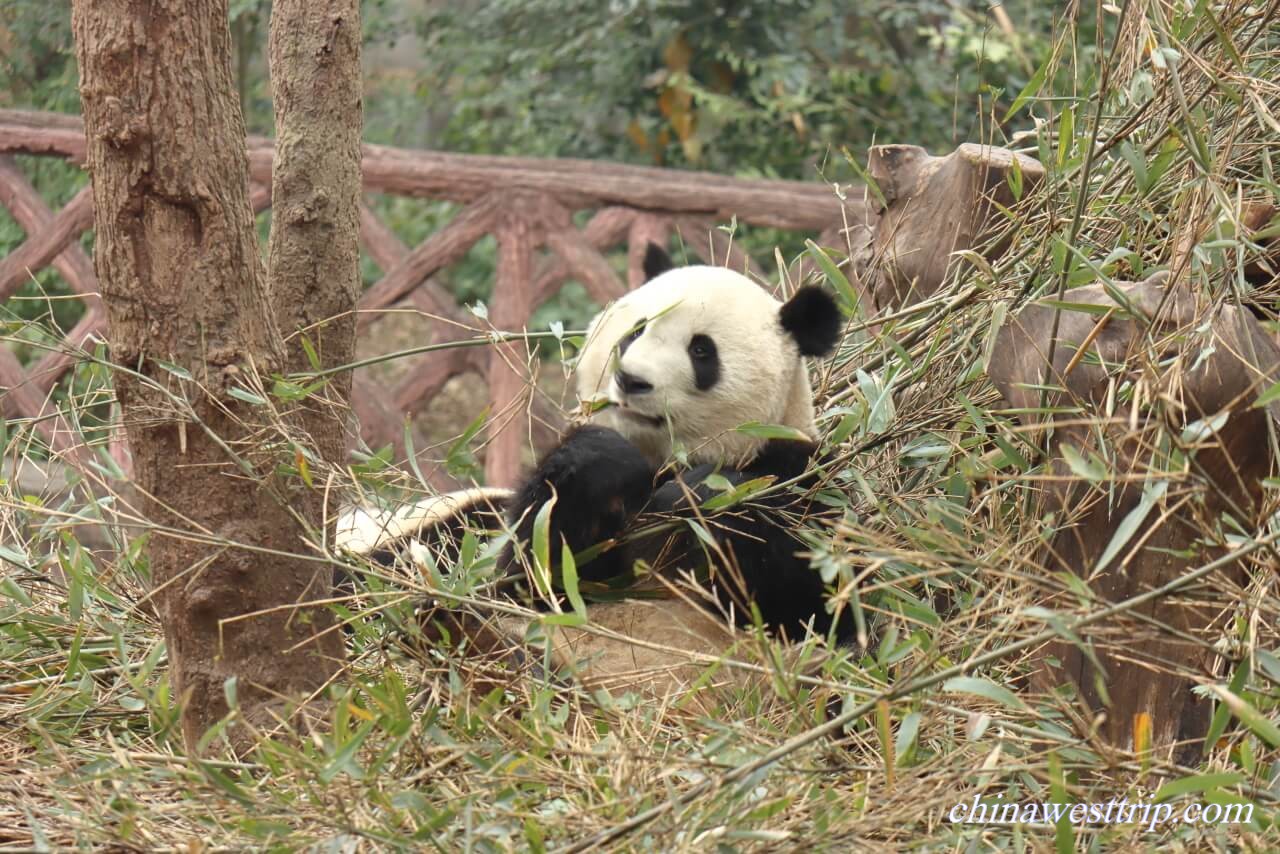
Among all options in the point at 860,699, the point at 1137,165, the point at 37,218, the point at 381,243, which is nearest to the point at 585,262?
the point at 381,243

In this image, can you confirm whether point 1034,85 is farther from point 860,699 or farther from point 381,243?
point 381,243

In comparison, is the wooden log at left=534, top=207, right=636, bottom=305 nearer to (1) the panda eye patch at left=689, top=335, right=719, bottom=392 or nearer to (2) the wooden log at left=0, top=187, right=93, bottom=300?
(2) the wooden log at left=0, top=187, right=93, bottom=300

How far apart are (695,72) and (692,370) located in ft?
15.1

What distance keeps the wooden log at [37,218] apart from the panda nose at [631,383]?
323cm

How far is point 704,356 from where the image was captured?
2.63m

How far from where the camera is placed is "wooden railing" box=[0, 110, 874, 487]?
5004 millimetres

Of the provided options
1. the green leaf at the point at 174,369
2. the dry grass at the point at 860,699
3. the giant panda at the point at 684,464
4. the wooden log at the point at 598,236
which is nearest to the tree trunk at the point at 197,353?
the green leaf at the point at 174,369

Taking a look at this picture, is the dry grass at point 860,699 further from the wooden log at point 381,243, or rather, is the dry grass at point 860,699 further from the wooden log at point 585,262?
the wooden log at point 381,243

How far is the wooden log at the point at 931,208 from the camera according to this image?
10.2 ft

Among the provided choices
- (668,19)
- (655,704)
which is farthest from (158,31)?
(668,19)

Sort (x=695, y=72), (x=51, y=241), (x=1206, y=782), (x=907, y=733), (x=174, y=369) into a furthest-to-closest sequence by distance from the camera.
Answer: (x=695, y=72) < (x=51, y=241) < (x=174, y=369) < (x=907, y=733) < (x=1206, y=782)

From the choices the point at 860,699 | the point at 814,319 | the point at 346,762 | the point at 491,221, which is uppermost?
the point at 814,319

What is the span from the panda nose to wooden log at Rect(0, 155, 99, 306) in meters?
3.23

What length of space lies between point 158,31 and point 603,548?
46.5 inches
